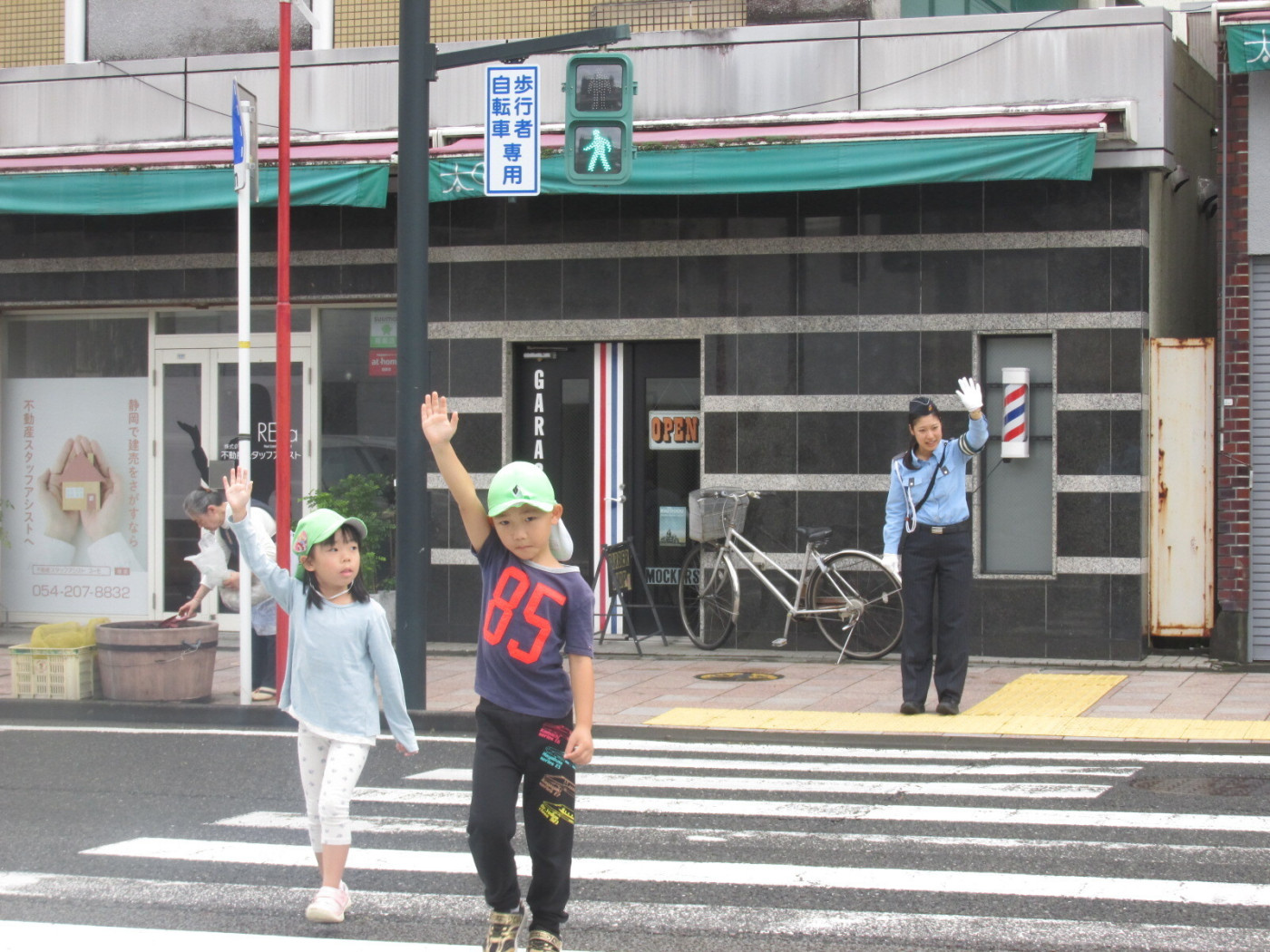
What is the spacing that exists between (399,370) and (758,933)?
20.1 feet

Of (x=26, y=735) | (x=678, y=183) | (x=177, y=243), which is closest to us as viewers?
(x=26, y=735)

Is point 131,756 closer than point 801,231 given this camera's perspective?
Yes

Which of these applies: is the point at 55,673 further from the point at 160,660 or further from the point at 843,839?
the point at 843,839

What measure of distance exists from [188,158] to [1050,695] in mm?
8929

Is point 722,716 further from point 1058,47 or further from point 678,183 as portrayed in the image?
point 1058,47

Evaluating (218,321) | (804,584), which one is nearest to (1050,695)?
(804,584)

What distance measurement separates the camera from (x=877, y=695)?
11383mm

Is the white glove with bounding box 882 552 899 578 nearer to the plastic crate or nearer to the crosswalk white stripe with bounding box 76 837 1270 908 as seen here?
the crosswalk white stripe with bounding box 76 837 1270 908

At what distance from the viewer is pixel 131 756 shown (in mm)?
9391

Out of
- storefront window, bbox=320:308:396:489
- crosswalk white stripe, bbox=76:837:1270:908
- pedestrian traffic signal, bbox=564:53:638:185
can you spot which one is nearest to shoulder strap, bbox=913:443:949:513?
pedestrian traffic signal, bbox=564:53:638:185

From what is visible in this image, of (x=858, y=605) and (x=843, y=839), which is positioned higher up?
(x=858, y=605)

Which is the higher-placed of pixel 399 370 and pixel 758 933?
pixel 399 370

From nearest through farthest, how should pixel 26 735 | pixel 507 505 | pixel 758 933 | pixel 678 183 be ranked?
1. pixel 507 505
2. pixel 758 933
3. pixel 26 735
4. pixel 678 183

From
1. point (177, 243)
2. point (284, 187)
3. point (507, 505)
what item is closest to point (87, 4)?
point (177, 243)
